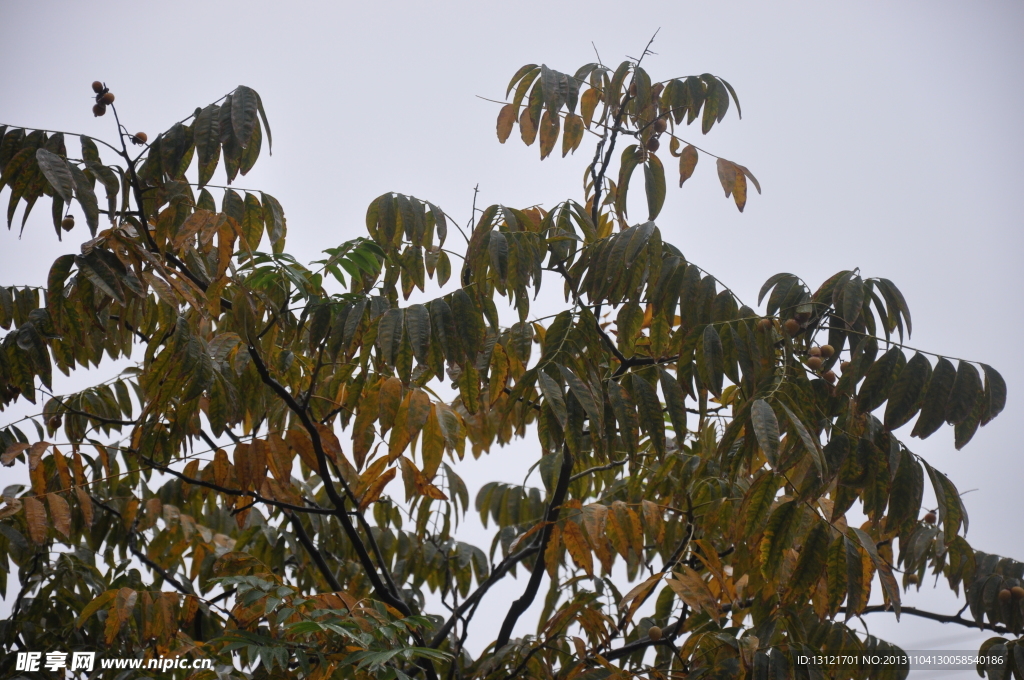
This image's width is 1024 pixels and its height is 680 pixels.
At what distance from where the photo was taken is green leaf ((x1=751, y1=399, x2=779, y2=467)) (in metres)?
1.12

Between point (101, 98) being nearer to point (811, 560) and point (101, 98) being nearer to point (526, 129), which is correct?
point (526, 129)

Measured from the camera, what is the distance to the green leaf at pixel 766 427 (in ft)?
3.68

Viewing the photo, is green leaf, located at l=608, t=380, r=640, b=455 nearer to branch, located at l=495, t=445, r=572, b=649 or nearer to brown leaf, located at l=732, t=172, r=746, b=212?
branch, located at l=495, t=445, r=572, b=649

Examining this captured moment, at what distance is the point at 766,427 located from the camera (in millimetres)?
1158

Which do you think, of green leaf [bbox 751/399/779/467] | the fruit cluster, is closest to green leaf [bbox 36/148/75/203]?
the fruit cluster

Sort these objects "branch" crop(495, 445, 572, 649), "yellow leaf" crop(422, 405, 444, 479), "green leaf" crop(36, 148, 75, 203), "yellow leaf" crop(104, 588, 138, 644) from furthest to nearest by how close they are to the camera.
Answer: "branch" crop(495, 445, 572, 649), "yellow leaf" crop(104, 588, 138, 644), "yellow leaf" crop(422, 405, 444, 479), "green leaf" crop(36, 148, 75, 203)

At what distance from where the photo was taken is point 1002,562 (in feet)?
6.50

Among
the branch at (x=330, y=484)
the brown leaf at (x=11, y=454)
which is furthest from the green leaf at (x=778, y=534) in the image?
the brown leaf at (x=11, y=454)

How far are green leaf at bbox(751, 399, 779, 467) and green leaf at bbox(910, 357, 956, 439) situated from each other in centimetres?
37

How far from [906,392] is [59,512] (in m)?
1.75

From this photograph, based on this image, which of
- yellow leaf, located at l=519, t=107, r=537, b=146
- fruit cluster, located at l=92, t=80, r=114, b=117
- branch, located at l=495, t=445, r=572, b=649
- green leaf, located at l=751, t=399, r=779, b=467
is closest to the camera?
green leaf, located at l=751, t=399, r=779, b=467

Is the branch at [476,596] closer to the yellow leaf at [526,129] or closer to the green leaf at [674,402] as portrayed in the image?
the green leaf at [674,402]

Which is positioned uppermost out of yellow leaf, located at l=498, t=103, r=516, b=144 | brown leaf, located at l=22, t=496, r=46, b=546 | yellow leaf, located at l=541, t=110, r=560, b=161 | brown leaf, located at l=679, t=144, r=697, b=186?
yellow leaf, located at l=498, t=103, r=516, b=144

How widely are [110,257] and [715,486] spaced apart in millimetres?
1544
